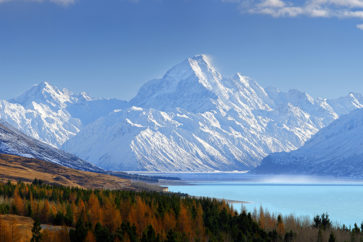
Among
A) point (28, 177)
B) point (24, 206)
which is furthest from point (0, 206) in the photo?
point (28, 177)

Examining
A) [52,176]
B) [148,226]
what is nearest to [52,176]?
[52,176]

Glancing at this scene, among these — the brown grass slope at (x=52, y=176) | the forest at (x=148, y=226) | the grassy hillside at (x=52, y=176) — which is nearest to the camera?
the forest at (x=148, y=226)

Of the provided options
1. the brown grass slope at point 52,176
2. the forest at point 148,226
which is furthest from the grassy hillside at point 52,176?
Answer: the forest at point 148,226

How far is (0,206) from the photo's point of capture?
67062mm

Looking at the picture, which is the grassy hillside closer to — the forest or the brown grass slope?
the brown grass slope

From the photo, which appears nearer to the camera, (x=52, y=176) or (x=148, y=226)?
(x=148, y=226)

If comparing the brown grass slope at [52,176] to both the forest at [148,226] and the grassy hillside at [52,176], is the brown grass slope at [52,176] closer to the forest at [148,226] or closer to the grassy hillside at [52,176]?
the grassy hillside at [52,176]

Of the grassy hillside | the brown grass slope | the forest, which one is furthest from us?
the brown grass slope

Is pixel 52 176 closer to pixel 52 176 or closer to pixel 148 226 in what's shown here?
pixel 52 176

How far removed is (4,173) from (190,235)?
4707 inches

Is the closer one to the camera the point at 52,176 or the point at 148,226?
the point at 148,226

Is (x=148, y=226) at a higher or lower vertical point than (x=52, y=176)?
lower

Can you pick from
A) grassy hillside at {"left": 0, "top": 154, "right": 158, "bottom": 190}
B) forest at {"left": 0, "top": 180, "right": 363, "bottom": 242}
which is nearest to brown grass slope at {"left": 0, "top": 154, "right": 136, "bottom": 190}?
grassy hillside at {"left": 0, "top": 154, "right": 158, "bottom": 190}

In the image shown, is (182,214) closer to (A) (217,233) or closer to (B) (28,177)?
(A) (217,233)
